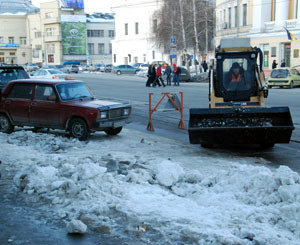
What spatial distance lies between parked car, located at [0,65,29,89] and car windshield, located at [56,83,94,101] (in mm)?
6263

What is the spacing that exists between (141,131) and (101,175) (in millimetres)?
6724

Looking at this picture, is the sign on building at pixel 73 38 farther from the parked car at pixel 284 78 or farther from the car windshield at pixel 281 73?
the car windshield at pixel 281 73

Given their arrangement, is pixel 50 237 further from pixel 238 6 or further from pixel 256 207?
pixel 238 6

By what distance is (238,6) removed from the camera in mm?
51062

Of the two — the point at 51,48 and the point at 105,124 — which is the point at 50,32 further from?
the point at 105,124

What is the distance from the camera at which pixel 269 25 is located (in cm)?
4541

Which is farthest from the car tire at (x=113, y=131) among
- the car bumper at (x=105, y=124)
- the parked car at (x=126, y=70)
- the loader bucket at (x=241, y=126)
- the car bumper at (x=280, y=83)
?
the parked car at (x=126, y=70)

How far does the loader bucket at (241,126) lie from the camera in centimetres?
982

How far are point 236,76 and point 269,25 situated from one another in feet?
117

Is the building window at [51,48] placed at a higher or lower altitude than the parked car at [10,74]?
higher

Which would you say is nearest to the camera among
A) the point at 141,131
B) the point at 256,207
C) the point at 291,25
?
the point at 256,207

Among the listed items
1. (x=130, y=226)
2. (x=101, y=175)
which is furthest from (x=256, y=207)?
(x=101, y=175)

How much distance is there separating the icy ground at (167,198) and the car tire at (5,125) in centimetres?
393

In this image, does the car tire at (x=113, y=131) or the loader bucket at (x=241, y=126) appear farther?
the car tire at (x=113, y=131)
